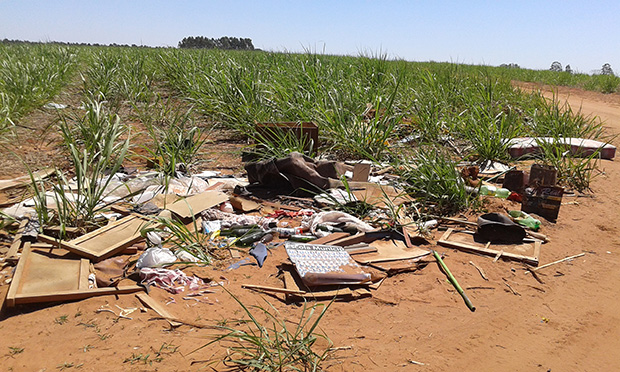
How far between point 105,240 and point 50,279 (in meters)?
0.59

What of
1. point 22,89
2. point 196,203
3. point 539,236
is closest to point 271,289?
point 196,203

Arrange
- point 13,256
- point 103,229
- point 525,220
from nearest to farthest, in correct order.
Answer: point 13,256, point 103,229, point 525,220

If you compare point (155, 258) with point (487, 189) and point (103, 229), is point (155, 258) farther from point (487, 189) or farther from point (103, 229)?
point (487, 189)

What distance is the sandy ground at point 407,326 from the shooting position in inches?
92.3

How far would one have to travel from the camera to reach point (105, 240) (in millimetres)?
3504

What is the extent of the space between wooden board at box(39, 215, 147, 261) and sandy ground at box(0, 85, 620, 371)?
1.40 feet

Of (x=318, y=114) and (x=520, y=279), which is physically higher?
(x=318, y=114)

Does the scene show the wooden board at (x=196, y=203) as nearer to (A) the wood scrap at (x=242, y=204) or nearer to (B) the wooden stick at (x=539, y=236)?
(A) the wood scrap at (x=242, y=204)

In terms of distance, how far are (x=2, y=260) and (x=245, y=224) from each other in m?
1.78

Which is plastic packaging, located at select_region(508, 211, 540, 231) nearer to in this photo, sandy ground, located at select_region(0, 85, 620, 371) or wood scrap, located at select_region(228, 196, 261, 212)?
sandy ground, located at select_region(0, 85, 620, 371)

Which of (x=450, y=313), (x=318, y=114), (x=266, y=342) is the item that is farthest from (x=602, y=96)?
(x=266, y=342)

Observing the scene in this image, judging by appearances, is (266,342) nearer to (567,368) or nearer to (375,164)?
(567,368)

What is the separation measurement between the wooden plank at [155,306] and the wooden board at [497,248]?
223 cm

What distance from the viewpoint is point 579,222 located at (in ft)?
14.9
